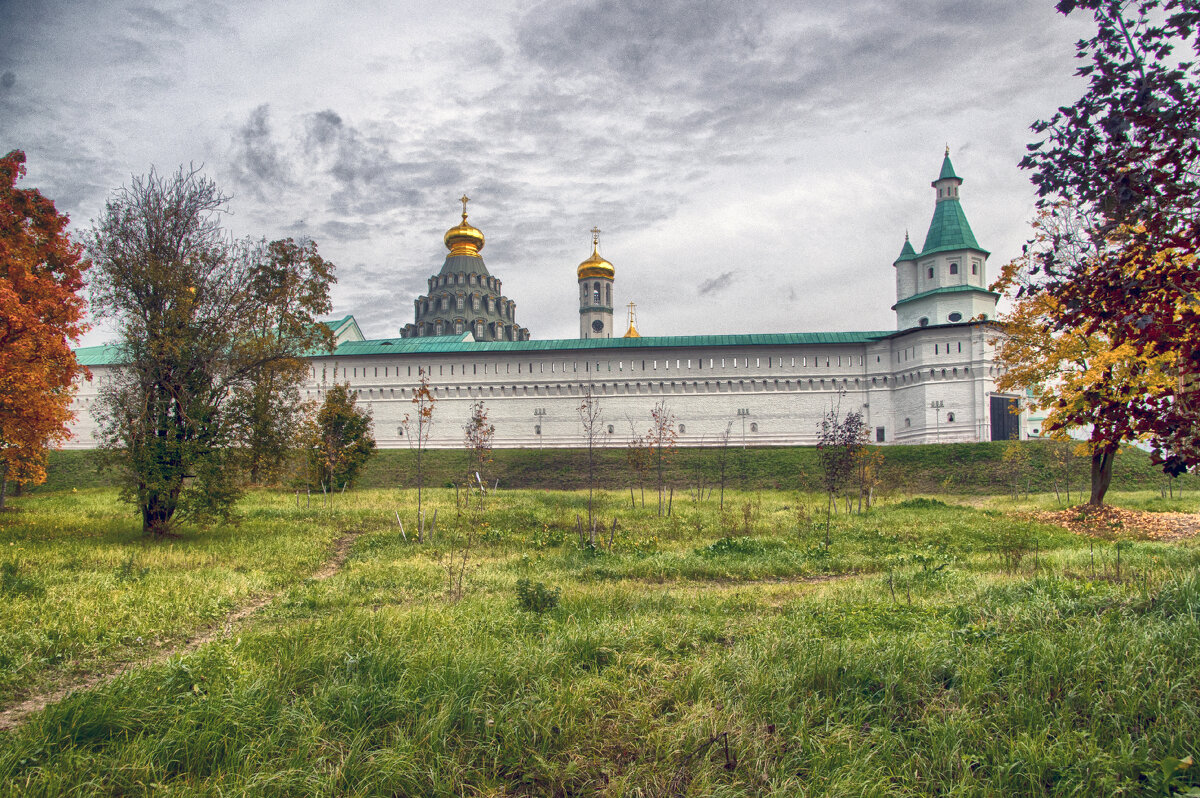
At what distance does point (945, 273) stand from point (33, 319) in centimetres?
3775

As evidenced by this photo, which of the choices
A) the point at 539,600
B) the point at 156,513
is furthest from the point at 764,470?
the point at 539,600

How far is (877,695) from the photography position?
3793 millimetres

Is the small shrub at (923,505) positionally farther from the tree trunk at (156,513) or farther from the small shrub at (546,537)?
the tree trunk at (156,513)

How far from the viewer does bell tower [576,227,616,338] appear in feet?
181

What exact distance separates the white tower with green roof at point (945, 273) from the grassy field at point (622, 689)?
31.7 meters

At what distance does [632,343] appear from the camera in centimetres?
3831

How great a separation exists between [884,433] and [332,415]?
89.0 feet

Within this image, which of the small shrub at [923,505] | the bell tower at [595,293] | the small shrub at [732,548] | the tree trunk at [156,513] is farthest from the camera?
the bell tower at [595,293]

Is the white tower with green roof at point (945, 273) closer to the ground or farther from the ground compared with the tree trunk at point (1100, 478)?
farther from the ground

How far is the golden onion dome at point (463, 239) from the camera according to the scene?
56.8 metres

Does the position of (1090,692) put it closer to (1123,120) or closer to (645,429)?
(1123,120)

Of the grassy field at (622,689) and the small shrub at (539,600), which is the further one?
the small shrub at (539,600)

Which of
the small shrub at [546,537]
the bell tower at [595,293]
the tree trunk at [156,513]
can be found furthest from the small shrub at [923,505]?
the bell tower at [595,293]

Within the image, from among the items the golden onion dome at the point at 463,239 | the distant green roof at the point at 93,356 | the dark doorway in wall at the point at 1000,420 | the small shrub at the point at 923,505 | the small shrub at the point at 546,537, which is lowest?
the small shrub at the point at 546,537
